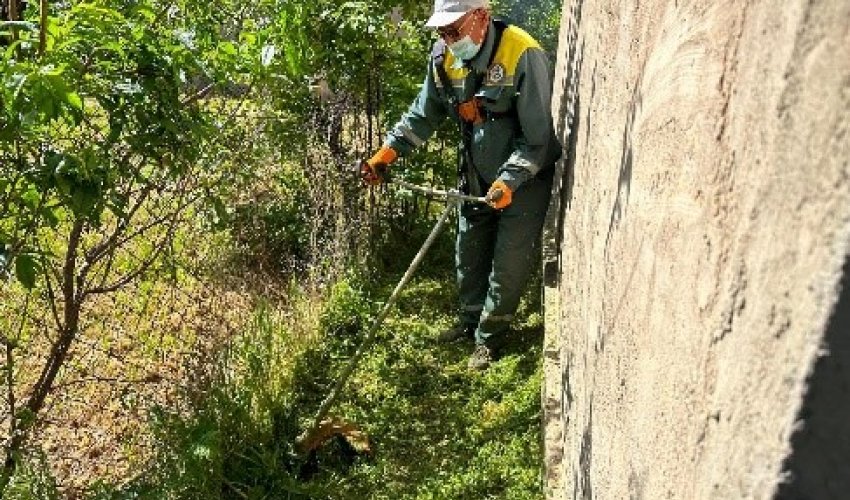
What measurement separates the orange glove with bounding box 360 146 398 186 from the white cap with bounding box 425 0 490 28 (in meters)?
0.98

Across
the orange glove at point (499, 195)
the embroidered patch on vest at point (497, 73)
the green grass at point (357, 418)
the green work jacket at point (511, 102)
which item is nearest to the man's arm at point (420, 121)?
the green work jacket at point (511, 102)

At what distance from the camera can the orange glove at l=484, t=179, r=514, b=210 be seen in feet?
13.8

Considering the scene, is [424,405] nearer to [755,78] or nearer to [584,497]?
[584,497]

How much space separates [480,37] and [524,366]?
2043 millimetres

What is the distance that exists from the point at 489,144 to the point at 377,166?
0.74 metres

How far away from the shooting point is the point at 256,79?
3951 millimetres

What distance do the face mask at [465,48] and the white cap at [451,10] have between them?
0.14 meters

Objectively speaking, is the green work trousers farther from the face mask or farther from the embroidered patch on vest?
the face mask

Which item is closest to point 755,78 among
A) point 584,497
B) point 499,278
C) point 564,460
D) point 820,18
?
point 820,18

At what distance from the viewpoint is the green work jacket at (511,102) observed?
4.23m

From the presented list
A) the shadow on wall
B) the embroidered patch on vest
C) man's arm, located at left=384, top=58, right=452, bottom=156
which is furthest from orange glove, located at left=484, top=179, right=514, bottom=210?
the shadow on wall

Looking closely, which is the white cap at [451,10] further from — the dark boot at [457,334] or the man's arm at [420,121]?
the dark boot at [457,334]

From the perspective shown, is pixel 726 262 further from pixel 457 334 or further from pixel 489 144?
pixel 457 334

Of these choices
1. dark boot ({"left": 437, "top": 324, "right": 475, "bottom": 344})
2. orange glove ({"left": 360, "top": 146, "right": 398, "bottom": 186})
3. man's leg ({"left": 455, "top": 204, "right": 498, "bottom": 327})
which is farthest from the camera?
dark boot ({"left": 437, "top": 324, "right": 475, "bottom": 344})
